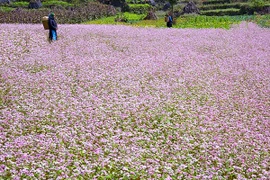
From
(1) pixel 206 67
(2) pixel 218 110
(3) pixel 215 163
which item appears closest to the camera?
(3) pixel 215 163

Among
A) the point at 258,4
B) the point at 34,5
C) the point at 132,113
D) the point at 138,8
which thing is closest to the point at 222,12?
A: the point at 258,4

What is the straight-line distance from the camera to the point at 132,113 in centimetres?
1166

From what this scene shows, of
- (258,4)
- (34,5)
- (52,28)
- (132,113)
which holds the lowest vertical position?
(132,113)

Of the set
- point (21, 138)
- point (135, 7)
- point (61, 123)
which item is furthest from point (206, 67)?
point (135, 7)

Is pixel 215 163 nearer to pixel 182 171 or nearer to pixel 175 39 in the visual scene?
pixel 182 171

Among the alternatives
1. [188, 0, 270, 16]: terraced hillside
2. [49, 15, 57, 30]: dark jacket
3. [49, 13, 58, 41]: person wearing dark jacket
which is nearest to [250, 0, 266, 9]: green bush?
[188, 0, 270, 16]: terraced hillside

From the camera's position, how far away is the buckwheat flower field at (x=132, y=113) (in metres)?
8.23

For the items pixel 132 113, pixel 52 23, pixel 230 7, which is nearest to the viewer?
pixel 132 113

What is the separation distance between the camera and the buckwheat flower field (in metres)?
8.23

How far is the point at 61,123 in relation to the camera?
10.6 m

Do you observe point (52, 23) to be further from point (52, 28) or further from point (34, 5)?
point (34, 5)

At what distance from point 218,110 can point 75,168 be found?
6.39 m

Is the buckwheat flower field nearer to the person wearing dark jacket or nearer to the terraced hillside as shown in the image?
the person wearing dark jacket

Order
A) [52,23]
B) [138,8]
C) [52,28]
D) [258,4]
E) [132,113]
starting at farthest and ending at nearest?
[138,8]
[258,4]
[52,28]
[52,23]
[132,113]
